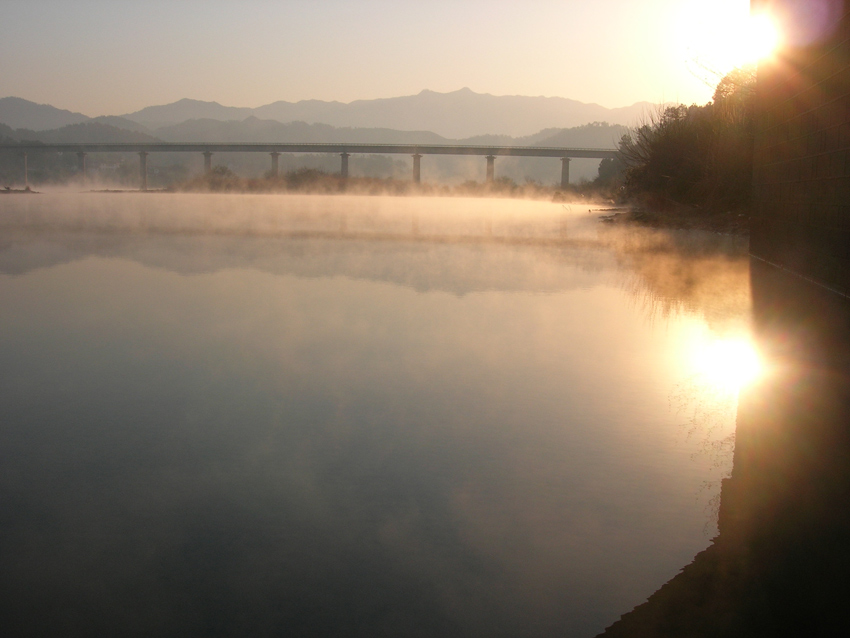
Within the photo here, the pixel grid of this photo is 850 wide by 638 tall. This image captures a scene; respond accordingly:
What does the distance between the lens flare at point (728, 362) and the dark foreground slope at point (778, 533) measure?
0.15 m

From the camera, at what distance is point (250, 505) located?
141 inches

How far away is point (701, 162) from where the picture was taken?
2850 cm

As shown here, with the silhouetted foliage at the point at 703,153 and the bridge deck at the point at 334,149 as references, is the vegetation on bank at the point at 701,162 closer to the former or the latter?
the silhouetted foliage at the point at 703,153

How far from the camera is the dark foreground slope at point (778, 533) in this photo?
2.74m

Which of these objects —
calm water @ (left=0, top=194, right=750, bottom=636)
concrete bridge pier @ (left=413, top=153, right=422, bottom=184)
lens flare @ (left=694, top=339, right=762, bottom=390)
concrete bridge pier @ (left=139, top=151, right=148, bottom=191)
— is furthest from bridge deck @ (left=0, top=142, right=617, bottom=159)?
lens flare @ (left=694, top=339, right=762, bottom=390)

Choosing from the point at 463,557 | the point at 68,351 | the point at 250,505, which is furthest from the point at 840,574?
the point at 68,351

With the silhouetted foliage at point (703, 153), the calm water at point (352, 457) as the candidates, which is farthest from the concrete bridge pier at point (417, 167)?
the calm water at point (352, 457)

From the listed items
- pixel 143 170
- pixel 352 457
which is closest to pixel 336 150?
pixel 143 170

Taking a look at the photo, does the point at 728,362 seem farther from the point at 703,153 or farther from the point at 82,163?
the point at 82,163

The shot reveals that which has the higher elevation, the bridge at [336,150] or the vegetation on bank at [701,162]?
the bridge at [336,150]

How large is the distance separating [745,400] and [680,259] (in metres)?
10.2

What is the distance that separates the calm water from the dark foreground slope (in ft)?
0.37

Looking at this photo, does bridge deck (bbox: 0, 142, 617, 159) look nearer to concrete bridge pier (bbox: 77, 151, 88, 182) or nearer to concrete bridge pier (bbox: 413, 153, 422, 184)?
concrete bridge pier (bbox: 77, 151, 88, 182)

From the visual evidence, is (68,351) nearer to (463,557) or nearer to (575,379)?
(575,379)
